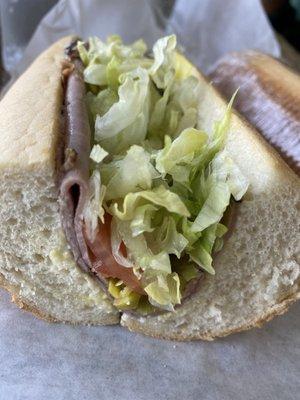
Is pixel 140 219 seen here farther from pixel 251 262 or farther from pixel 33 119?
pixel 33 119

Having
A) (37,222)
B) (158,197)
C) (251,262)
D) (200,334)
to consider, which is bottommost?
(200,334)

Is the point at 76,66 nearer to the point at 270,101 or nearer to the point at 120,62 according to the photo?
the point at 120,62

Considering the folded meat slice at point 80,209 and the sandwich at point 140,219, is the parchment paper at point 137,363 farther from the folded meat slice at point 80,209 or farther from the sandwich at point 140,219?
the folded meat slice at point 80,209

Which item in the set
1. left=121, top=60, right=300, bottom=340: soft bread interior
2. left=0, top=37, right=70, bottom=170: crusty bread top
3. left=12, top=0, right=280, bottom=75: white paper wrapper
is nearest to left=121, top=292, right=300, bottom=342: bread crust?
left=121, top=60, right=300, bottom=340: soft bread interior

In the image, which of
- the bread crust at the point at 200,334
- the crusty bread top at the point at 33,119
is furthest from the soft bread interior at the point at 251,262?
the crusty bread top at the point at 33,119

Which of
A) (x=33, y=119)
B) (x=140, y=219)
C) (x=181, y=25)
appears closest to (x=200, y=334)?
(x=140, y=219)

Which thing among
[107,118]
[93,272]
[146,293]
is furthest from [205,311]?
[107,118]
